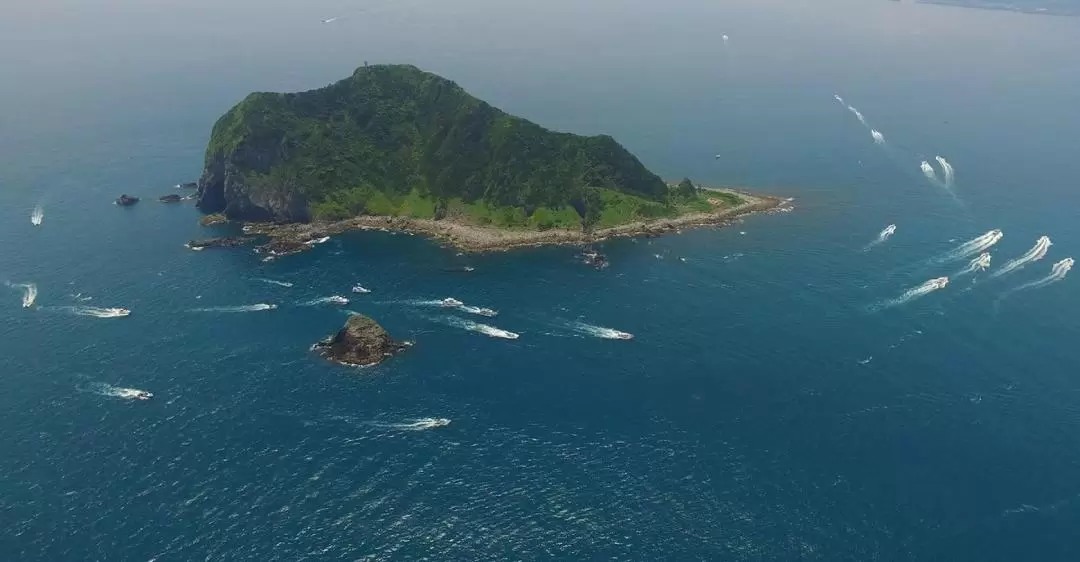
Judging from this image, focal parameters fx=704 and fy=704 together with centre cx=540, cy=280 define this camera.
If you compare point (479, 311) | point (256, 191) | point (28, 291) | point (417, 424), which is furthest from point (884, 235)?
point (28, 291)

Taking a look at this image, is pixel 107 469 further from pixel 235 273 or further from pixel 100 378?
pixel 235 273

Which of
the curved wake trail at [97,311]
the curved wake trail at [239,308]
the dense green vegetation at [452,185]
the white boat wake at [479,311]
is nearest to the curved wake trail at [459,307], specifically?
the white boat wake at [479,311]

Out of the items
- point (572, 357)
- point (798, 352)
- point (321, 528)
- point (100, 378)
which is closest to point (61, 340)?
point (100, 378)

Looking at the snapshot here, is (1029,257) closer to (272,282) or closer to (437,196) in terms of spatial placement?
(437,196)

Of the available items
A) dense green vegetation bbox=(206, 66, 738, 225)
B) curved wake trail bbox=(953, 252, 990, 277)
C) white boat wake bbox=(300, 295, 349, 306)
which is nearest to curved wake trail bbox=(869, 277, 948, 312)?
curved wake trail bbox=(953, 252, 990, 277)

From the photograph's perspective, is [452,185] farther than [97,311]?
Yes

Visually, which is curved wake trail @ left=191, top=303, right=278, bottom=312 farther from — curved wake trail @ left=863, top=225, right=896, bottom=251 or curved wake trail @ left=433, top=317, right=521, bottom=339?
curved wake trail @ left=863, top=225, right=896, bottom=251
